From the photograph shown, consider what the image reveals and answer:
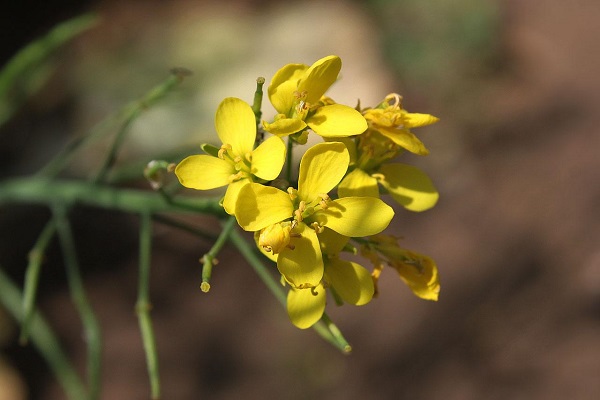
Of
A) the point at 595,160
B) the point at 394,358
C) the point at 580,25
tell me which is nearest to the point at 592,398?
the point at 394,358

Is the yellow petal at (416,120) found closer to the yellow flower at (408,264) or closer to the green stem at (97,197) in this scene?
the yellow flower at (408,264)

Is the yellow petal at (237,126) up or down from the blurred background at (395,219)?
up

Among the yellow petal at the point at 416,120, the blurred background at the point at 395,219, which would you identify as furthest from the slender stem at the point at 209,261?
the blurred background at the point at 395,219

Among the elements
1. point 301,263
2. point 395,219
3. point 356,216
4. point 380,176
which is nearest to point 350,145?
point 380,176

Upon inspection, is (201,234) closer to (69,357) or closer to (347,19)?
(69,357)

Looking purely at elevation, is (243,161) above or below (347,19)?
above

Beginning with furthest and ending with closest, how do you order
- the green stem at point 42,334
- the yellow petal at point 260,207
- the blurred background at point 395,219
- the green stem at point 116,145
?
the blurred background at point 395,219
the green stem at point 42,334
the green stem at point 116,145
the yellow petal at point 260,207

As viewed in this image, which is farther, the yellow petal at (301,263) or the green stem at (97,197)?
the green stem at (97,197)
